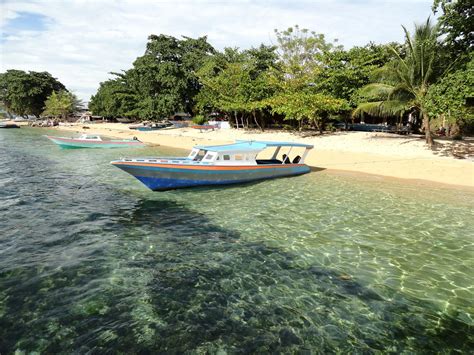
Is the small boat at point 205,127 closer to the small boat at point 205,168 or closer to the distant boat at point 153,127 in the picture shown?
the distant boat at point 153,127

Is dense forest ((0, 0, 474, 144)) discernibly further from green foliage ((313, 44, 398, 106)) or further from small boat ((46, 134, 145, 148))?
small boat ((46, 134, 145, 148))

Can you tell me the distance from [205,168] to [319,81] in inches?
1032

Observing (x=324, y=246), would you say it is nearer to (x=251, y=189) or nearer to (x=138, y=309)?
(x=138, y=309)

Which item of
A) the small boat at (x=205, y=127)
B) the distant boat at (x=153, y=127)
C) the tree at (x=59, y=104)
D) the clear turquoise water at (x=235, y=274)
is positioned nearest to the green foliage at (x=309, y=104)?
the small boat at (x=205, y=127)

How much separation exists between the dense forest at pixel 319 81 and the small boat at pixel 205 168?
532 inches

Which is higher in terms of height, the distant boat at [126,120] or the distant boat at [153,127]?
the distant boat at [126,120]

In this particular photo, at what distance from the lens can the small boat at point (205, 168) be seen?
1603 cm

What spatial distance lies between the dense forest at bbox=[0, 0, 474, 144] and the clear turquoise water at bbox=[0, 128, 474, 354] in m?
13.9

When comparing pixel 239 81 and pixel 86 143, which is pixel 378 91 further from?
pixel 86 143

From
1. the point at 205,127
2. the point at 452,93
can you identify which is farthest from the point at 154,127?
the point at 452,93

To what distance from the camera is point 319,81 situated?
37500 mm

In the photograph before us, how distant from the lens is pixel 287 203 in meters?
15.1

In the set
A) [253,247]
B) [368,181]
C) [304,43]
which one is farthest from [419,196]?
[304,43]

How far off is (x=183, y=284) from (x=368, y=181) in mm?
16038
